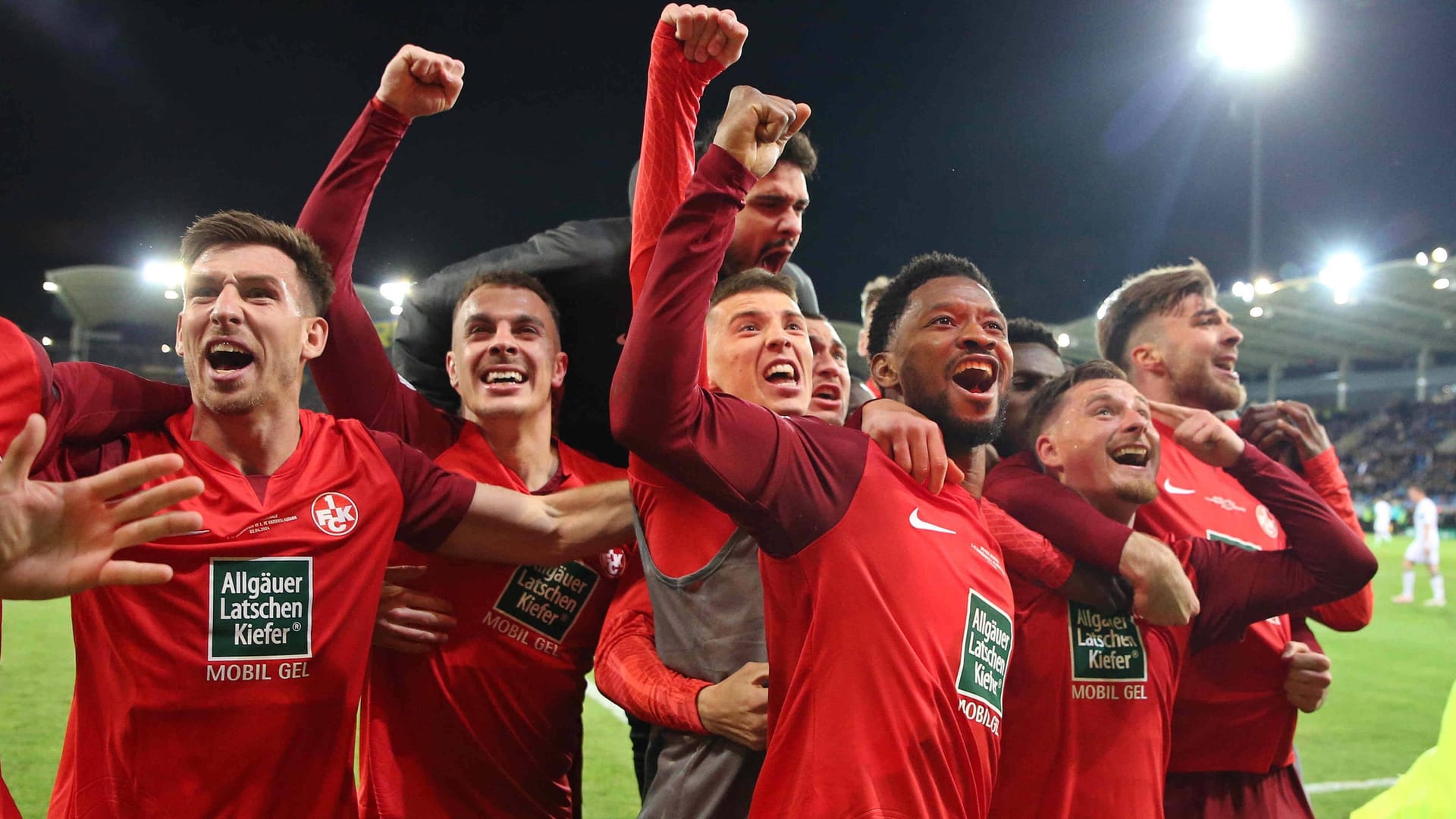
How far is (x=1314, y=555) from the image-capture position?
2.73 meters

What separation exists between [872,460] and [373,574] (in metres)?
1.13

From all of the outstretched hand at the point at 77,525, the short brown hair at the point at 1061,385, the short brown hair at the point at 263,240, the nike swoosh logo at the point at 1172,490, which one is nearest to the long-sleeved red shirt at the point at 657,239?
the short brown hair at the point at 263,240

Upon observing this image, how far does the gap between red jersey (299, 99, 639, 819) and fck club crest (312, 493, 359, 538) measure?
0.43m

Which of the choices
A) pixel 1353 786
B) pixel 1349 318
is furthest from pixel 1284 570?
pixel 1349 318

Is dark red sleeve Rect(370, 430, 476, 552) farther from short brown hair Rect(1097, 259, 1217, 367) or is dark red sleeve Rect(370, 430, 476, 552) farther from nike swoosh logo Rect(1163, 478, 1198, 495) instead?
short brown hair Rect(1097, 259, 1217, 367)

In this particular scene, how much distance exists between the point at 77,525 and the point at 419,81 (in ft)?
4.80

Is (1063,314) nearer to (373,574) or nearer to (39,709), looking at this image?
(373,574)

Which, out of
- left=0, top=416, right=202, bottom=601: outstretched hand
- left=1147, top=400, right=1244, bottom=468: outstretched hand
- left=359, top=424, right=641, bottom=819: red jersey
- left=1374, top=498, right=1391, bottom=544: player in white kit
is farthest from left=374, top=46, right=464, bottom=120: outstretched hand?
left=1374, top=498, right=1391, bottom=544: player in white kit

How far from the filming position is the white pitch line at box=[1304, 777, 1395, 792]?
5504 millimetres

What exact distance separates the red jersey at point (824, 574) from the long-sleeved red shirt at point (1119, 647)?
58 centimetres

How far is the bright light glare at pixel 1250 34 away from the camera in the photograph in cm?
1727

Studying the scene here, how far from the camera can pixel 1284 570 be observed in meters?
2.76

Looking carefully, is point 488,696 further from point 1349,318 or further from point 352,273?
point 1349,318

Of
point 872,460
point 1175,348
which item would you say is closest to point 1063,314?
point 1175,348
